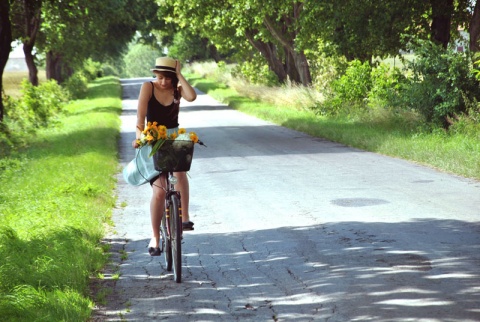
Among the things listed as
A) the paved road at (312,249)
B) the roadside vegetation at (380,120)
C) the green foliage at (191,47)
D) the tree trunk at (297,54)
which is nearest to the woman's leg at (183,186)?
the paved road at (312,249)

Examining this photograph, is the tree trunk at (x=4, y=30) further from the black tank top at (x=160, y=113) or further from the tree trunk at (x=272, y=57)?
the tree trunk at (x=272, y=57)

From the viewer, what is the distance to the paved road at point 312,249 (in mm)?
6691

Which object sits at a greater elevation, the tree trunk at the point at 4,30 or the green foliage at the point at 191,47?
the tree trunk at the point at 4,30

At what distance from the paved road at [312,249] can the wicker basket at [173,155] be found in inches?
42.1

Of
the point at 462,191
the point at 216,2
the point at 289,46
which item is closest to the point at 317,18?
the point at 289,46

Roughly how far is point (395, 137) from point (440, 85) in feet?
6.53

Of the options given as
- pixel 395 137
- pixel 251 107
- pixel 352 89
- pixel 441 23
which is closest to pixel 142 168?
pixel 395 137

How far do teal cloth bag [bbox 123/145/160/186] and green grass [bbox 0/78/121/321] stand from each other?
99 cm

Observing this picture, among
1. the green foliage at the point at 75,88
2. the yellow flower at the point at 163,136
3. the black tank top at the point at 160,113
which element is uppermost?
the black tank top at the point at 160,113

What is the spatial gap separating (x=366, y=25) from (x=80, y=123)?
11146 millimetres

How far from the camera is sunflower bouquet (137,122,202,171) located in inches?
301

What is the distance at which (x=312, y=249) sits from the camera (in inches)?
352

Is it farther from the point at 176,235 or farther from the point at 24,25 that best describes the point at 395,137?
the point at 24,25

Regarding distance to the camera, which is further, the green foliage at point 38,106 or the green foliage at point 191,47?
the green foliage at point 191,47
